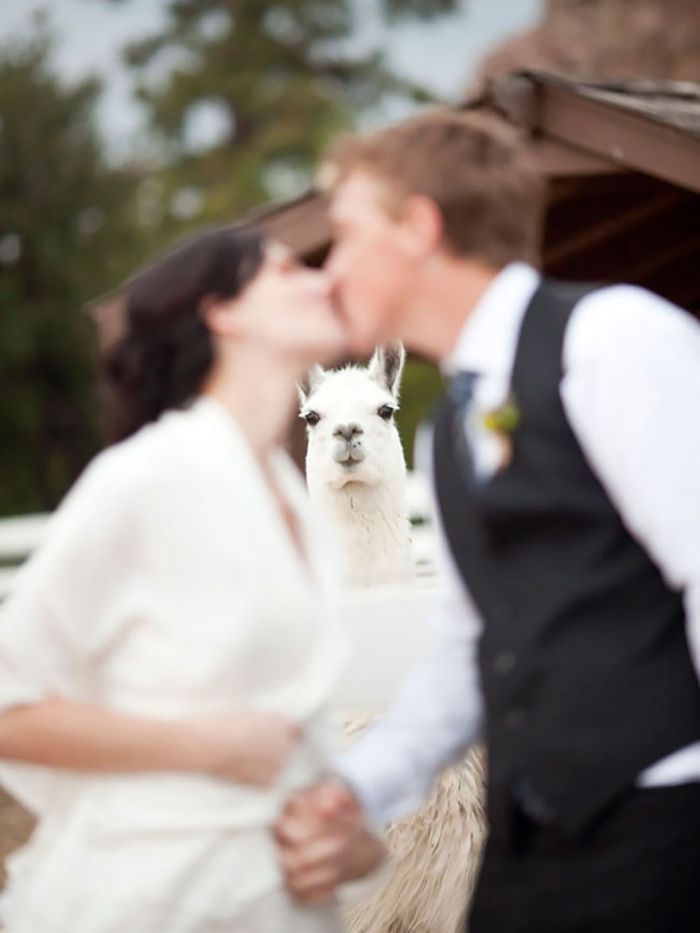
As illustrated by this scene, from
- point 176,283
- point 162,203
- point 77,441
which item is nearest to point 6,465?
point 77,441

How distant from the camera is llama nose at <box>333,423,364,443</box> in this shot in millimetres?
3326

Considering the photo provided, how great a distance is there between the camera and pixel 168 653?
163cm

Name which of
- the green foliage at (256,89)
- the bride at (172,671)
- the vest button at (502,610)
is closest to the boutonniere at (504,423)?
the vest button at (502,610)

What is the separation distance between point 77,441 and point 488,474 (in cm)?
2217

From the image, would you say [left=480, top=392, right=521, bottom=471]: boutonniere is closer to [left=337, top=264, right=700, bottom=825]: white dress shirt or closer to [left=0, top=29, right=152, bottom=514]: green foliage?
[left=337, top=264, right=700, bottom=825]: white dress shirt

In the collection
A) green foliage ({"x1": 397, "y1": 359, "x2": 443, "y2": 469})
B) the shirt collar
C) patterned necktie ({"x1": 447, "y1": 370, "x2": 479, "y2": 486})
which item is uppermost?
the shirt collar

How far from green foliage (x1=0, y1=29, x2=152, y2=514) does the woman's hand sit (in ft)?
65.7

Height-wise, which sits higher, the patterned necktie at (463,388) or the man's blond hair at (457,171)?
the man's blond hair at (457,171)

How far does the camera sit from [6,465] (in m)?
22.2

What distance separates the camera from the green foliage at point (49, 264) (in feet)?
73.9

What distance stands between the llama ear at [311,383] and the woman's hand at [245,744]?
177 centimetres

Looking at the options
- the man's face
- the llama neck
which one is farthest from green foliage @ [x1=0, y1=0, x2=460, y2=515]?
the man's face

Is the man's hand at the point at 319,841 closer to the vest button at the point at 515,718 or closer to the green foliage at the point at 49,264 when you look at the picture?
the vest button at the point at 515,718

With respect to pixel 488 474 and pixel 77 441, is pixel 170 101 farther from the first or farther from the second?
pixel 488 474
